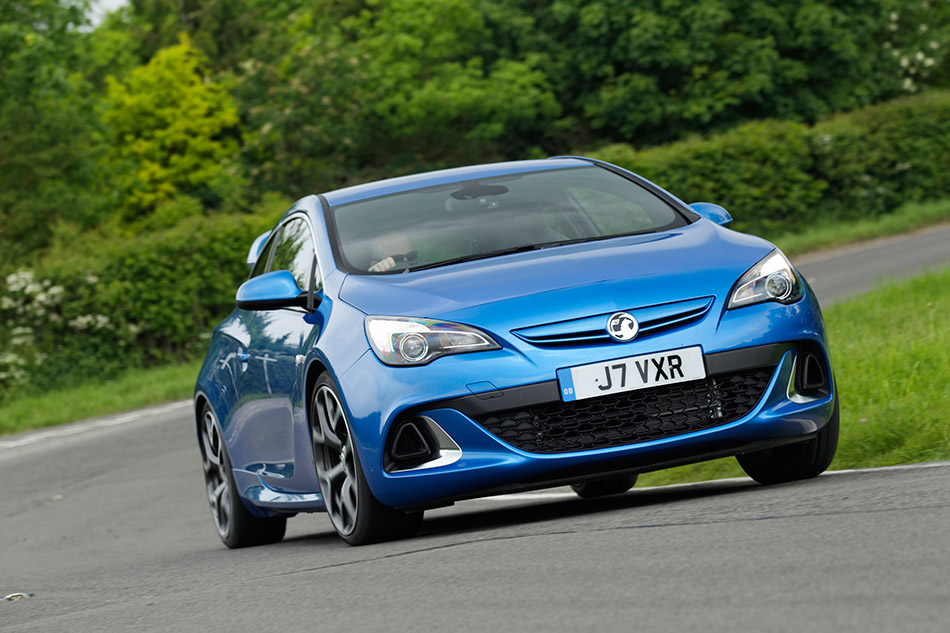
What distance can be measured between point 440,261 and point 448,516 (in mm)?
2053

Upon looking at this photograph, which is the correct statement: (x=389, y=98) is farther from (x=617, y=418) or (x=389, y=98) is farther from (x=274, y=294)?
(x=617, y=418)

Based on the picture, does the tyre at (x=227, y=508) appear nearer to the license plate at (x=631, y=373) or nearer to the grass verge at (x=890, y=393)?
the grass verge at (x=890, y=393)

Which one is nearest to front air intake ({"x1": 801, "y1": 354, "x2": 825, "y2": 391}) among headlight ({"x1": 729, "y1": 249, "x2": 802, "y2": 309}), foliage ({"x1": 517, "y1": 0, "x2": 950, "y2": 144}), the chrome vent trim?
headlight ({"x1": 729, "y1": 249, "x2": 802, "y2": 309})

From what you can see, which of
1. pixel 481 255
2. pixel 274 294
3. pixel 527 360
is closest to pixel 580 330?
A: pixel 527 360

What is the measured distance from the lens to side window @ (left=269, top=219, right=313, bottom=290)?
7.29m

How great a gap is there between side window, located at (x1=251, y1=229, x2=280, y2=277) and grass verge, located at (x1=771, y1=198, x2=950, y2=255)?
62.8 feet

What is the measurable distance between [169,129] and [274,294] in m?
43.8

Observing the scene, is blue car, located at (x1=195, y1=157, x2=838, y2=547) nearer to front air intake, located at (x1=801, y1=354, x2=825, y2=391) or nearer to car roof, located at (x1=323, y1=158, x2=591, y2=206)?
front air intake, located at (x1=801, y1=354, x2=825, y2=391)

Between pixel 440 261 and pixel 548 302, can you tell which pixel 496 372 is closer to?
pixel 548 302

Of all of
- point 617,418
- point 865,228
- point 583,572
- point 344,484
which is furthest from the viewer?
point 865,228

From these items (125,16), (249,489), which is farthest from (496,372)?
(125,16)

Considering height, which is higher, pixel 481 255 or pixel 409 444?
pixel 481 255

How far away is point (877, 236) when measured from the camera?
2812 centimetres

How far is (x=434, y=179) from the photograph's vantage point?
7.67 metres
